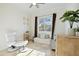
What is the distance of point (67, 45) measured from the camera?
1.43 m

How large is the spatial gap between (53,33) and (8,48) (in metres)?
0.68

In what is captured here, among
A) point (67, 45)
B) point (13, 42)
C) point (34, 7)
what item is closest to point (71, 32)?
point (67, 45)

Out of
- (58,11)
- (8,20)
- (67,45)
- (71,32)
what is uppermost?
(58,11)

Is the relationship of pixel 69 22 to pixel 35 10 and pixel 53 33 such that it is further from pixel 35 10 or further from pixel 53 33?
pixel 35 10

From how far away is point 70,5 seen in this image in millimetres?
1368

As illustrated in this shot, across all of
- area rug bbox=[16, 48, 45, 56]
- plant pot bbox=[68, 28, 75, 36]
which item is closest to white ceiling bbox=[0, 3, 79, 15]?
plant pot bbox=[68, 28, 75, 36]

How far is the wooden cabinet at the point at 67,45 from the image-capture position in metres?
1.40

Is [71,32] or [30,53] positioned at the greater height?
[71,32]

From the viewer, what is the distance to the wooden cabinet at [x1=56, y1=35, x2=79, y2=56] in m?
1.40

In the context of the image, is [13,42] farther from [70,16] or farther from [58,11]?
[70,16]

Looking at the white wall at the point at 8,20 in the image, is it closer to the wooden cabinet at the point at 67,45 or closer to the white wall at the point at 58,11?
the white wall at the point at 58,11

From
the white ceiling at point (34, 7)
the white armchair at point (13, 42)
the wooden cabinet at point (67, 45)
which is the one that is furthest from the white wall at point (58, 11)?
the white armchair at point (13, 42)

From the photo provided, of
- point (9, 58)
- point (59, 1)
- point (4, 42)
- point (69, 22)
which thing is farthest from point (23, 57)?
point (59, 1)

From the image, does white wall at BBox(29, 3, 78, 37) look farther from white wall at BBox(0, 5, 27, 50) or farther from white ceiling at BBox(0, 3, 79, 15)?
white wall at BBox(0, 5, 27, 50)
